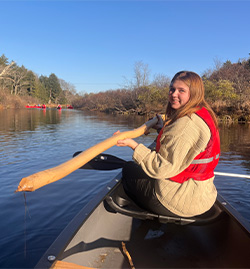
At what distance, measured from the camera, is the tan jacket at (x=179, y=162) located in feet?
5.16

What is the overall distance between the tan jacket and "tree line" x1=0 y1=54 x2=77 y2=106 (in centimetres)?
4263

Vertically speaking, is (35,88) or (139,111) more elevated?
(35,88)

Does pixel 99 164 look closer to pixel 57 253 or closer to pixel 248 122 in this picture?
pixel 57 253

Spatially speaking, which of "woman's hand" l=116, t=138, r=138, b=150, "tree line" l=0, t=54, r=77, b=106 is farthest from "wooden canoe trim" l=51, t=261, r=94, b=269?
"tree line" l=0, t=54, r=77, b=106

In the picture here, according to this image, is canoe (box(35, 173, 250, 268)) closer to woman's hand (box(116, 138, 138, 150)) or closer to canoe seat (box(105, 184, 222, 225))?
canoe seat (box(105, 184, 222, 225))

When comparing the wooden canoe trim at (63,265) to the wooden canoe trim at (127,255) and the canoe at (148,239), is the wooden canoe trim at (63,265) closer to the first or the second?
the canoe at (148,239)

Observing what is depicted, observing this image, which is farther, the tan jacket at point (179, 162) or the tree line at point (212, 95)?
the tree line at point (212, 95)

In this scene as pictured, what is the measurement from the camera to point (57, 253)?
1420mm

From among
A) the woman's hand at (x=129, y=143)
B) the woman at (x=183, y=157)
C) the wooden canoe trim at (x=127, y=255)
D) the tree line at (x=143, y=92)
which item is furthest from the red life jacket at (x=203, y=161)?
the tree line at (x=143, y=92)

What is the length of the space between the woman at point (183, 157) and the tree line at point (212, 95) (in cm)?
1892

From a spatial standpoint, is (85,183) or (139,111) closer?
(85,183)

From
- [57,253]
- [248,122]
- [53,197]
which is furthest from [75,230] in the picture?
[248,122]

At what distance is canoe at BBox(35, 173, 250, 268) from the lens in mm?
1725

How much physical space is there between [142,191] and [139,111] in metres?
29.9
